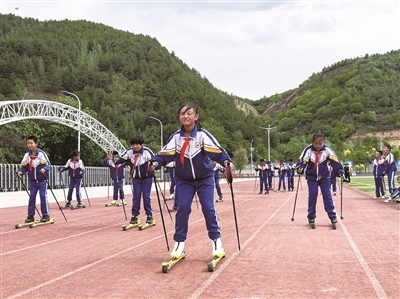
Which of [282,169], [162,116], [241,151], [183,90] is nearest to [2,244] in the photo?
[282,169]

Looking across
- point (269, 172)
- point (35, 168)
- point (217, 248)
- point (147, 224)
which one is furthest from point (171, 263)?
point (269, 172)

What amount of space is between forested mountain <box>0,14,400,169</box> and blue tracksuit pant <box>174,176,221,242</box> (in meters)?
100

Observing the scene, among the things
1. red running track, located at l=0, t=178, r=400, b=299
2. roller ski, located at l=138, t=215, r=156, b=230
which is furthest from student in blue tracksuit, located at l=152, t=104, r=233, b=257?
roller ski, located at l=138, t=215, r=156, b=230

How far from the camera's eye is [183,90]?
16350 cm

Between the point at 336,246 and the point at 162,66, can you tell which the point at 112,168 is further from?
the point at 162,66

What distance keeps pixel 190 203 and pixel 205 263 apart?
0.88m

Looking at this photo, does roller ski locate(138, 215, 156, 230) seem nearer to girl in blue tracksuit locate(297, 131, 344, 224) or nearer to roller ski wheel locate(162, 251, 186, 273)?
girl in blue tracksuit locate(297, 131, 344, 224)

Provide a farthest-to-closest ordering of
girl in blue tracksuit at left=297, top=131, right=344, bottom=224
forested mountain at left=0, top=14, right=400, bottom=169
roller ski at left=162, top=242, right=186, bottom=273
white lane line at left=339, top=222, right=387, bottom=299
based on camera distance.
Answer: forested mountain at left=0, top=14, right=400, bottom=169 < girl in blue tracksuit at left=297, top=131, right=344, bottom=224 < roller ski at left=162, top=242, right=186, bottom=273 < white lane line at left=339, top=222, right=387, bottom=299

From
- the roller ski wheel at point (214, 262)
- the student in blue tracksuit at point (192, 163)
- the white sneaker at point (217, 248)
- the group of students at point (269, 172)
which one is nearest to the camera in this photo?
the roller ski wheel at point (214, 262)

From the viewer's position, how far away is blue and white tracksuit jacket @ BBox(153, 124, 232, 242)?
700cm

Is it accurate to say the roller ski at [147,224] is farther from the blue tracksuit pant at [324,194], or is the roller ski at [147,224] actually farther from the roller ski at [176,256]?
the roller ski at [176,256]

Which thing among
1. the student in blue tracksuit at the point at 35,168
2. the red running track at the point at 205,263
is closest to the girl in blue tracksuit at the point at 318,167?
the red running track at the point at 205,263

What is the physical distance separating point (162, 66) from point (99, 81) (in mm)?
32742

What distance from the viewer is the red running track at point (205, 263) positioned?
5629 mm
